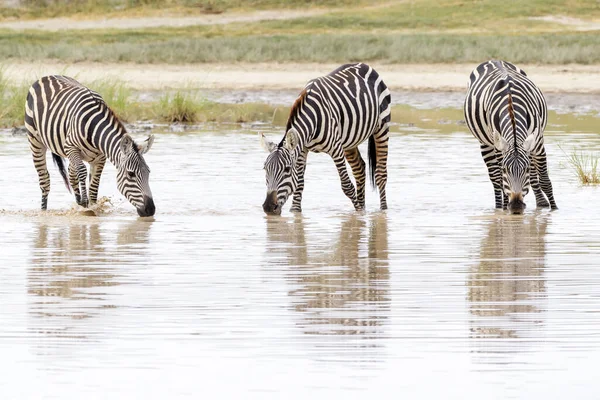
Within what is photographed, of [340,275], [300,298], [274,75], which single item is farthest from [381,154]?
[274,75]

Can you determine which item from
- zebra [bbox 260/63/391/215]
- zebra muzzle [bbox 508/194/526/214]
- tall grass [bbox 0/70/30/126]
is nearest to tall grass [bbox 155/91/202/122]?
tall grass [bbox 0/70/30/126]

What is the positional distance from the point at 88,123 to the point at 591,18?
48046mm

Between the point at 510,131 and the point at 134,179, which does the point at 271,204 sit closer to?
the point at 134,179

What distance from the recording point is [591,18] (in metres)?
56.5

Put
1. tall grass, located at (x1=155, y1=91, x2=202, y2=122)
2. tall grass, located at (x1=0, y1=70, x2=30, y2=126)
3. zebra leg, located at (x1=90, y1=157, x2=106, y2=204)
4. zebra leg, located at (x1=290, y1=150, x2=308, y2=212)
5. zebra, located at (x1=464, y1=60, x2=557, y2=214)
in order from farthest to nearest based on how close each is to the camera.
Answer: tall grass, located at (x1=155, y1=91, x2=202, y2=122) < tall grass, located at (x1=0, y1=70, x2=30, y2=126) < zebra leg, located at (x1=90, y1=157, x2=106, y2=204) < zebra leg, located at (x1=290, y1=150, x2=308, y2=212) < zebra, located at (x1=464, y1=60, x2=557, y2=214)

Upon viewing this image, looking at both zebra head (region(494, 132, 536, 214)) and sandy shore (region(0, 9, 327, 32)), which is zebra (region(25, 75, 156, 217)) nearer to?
zebra head (region(494, 132, 536, 214))

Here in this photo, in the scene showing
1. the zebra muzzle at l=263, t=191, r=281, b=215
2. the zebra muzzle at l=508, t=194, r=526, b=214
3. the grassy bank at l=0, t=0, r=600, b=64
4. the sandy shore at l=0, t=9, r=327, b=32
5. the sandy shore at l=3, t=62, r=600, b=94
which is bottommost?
the sandy shore at l=0, t=9, r=327, b=32

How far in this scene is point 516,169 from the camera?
36.3 feet

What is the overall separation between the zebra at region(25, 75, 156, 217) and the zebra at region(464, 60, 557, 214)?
124 inches

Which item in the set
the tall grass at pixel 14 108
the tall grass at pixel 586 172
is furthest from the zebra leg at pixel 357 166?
the tall grass at pixel 14 108

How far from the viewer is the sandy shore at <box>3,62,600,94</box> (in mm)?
29000

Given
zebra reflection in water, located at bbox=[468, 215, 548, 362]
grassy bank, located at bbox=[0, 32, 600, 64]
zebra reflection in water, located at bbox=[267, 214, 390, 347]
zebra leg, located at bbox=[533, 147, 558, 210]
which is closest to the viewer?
zebra reflection in water, located at bbox=[468, 215, 548, 362]

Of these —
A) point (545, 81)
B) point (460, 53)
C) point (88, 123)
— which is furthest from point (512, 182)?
point (460, 53)

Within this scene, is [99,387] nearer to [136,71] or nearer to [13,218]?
Result: [13,218]
